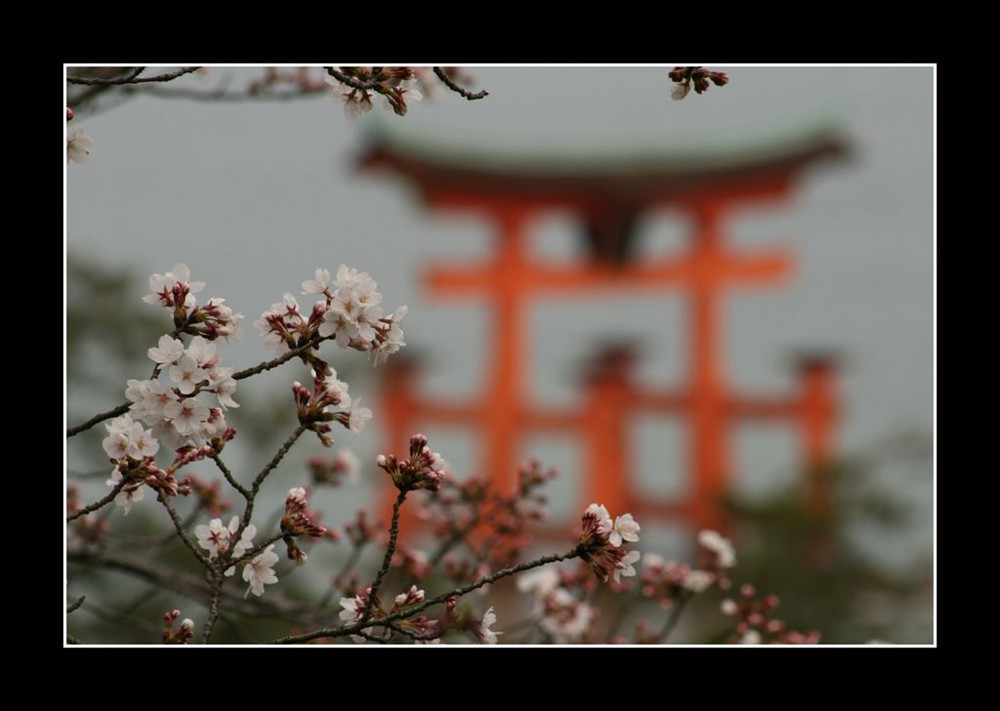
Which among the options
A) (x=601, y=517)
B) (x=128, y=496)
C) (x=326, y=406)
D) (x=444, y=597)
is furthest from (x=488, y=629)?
(x=128, y=496)

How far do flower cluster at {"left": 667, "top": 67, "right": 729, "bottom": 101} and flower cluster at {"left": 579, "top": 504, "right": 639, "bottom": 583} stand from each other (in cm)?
51

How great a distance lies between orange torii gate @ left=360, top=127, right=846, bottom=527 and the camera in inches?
339

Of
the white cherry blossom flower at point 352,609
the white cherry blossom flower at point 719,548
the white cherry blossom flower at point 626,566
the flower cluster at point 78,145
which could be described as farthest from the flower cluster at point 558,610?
the flower cluster at point 78,145

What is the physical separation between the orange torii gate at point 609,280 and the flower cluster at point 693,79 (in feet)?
23.5

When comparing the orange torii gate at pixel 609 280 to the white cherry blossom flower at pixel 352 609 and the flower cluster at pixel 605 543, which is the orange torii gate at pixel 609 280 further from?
the flower cluster at pixel 605 543

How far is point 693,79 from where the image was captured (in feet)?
4.40

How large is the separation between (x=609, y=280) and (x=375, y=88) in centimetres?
754

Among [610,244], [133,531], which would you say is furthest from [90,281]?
[610,244]

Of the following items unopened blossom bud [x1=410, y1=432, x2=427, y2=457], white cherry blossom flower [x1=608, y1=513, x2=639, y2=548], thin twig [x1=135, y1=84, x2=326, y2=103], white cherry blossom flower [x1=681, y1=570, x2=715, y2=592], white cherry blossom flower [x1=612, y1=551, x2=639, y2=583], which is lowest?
white cherry blossom flower [x1=681, y1=570, x2=715, y2=592]

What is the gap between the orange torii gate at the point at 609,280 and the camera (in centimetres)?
860

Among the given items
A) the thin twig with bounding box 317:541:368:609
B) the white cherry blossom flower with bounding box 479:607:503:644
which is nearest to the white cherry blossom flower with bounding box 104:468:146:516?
the white cherry blossom flower with bounding box 479:607:503:644

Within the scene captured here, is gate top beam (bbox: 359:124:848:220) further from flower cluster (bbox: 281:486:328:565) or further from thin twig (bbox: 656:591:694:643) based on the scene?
flower cluster (bbox: 281:486:328:565)

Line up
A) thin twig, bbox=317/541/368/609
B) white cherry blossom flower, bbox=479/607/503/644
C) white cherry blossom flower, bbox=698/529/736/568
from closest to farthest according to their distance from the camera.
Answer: white cherry blossom flower, bbox=479/607/503/644 → thin twig, bbox=317/541/368/609 → white cherry blossom flower, bbox=698/529/736/568

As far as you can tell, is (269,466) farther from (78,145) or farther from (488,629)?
(78,145)
